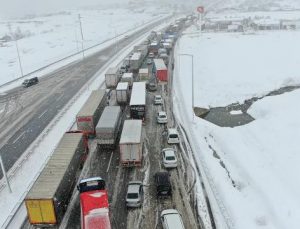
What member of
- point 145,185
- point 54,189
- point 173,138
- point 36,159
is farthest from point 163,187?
point 36,159

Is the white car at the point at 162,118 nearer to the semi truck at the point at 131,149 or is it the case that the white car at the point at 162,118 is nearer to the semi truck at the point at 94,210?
the semi truck at the point at 131,149

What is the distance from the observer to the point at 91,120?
44438 mm

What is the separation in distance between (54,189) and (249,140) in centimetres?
2736

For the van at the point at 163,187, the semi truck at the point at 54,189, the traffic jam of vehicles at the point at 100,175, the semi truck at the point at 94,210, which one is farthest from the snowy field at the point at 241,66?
the semi truck at the point at 94,210

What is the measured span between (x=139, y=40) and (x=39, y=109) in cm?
8125

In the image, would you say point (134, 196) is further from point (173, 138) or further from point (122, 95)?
point (122, 95)

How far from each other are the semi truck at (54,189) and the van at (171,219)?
879 centimetres

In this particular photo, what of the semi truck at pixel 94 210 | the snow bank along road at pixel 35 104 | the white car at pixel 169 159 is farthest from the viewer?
the snow bank along road at pixel 35 104

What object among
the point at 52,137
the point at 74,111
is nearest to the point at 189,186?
the point at 52,137

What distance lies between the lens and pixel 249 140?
150 feet

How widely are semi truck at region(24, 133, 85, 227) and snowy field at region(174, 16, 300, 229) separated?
13.5 m

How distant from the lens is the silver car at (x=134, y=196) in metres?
30.8

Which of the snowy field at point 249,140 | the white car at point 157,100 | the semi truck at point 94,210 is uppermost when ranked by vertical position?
the semi truck at point 94,210

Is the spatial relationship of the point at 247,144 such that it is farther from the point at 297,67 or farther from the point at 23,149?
the point at 297,67
